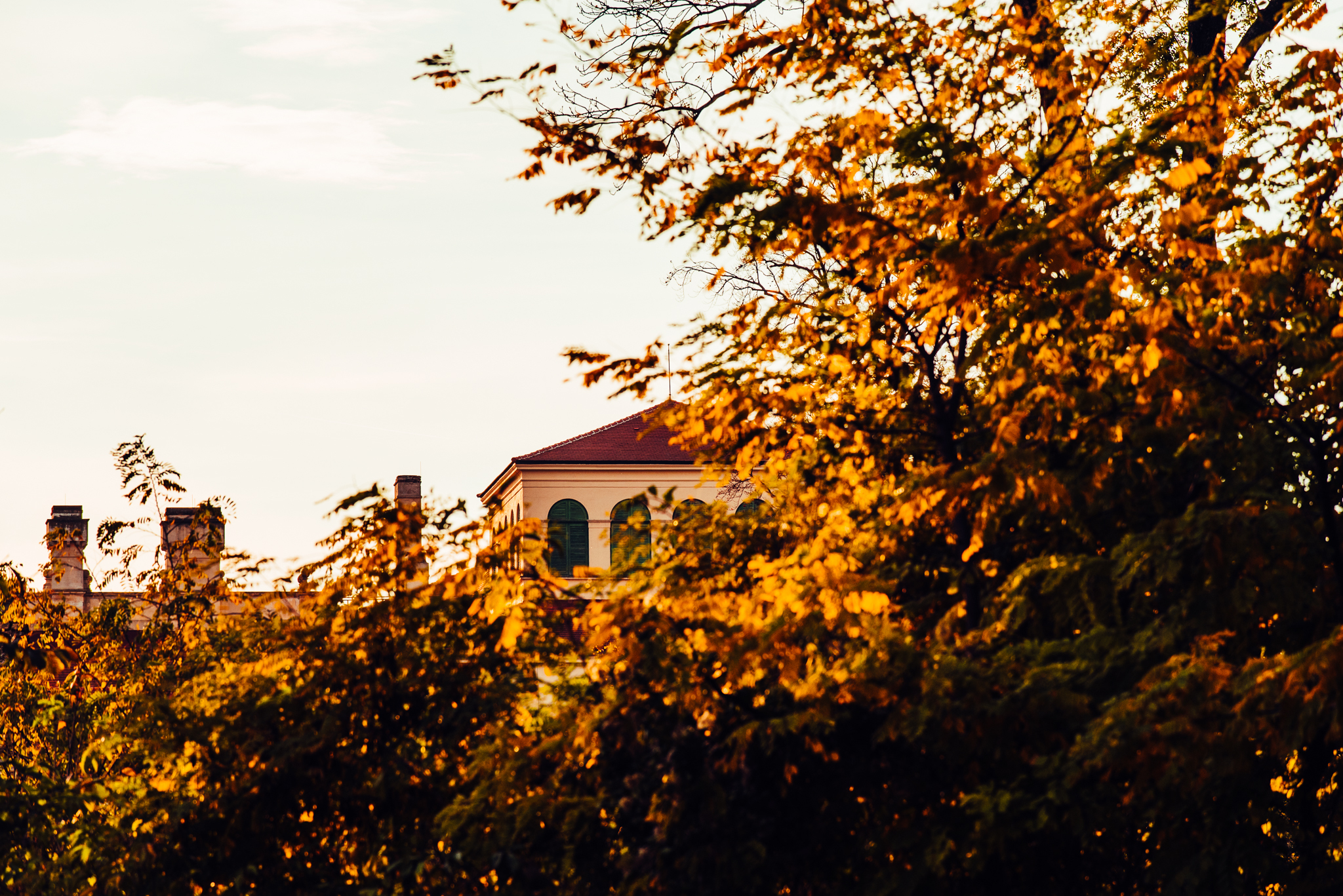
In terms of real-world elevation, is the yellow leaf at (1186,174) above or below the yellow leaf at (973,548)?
above

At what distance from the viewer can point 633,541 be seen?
8.86 metres

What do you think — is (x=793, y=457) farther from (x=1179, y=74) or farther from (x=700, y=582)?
(x=1179, y=74)

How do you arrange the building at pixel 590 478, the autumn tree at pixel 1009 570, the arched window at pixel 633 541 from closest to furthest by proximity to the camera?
the autumn tree at pixel 1009 570 < the arched window at pixel 633 541 < the building at pixel 590 478

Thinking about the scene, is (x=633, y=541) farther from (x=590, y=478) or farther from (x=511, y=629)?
(x=590, y=478)

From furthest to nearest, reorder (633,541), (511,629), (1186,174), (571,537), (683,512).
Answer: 1. (571,537)
2. (683,512)
3. (633,541)
4. (511,629)
5. (1186,174)

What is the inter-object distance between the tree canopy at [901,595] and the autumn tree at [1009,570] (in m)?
0.03

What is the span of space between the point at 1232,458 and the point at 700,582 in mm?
2877

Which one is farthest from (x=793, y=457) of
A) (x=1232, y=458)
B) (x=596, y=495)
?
(x=596, y=495)

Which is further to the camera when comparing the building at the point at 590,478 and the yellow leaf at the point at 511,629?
the building at the point at 590,478

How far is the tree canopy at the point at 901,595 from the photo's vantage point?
613cm

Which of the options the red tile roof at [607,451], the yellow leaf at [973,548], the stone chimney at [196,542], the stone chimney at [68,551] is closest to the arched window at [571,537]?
the red tile roof at [607,451]

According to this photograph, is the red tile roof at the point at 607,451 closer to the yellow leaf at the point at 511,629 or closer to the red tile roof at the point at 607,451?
the red tile roof at the point at 607,451

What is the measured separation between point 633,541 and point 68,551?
1344 inches

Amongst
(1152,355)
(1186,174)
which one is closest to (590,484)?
(1186,174)
